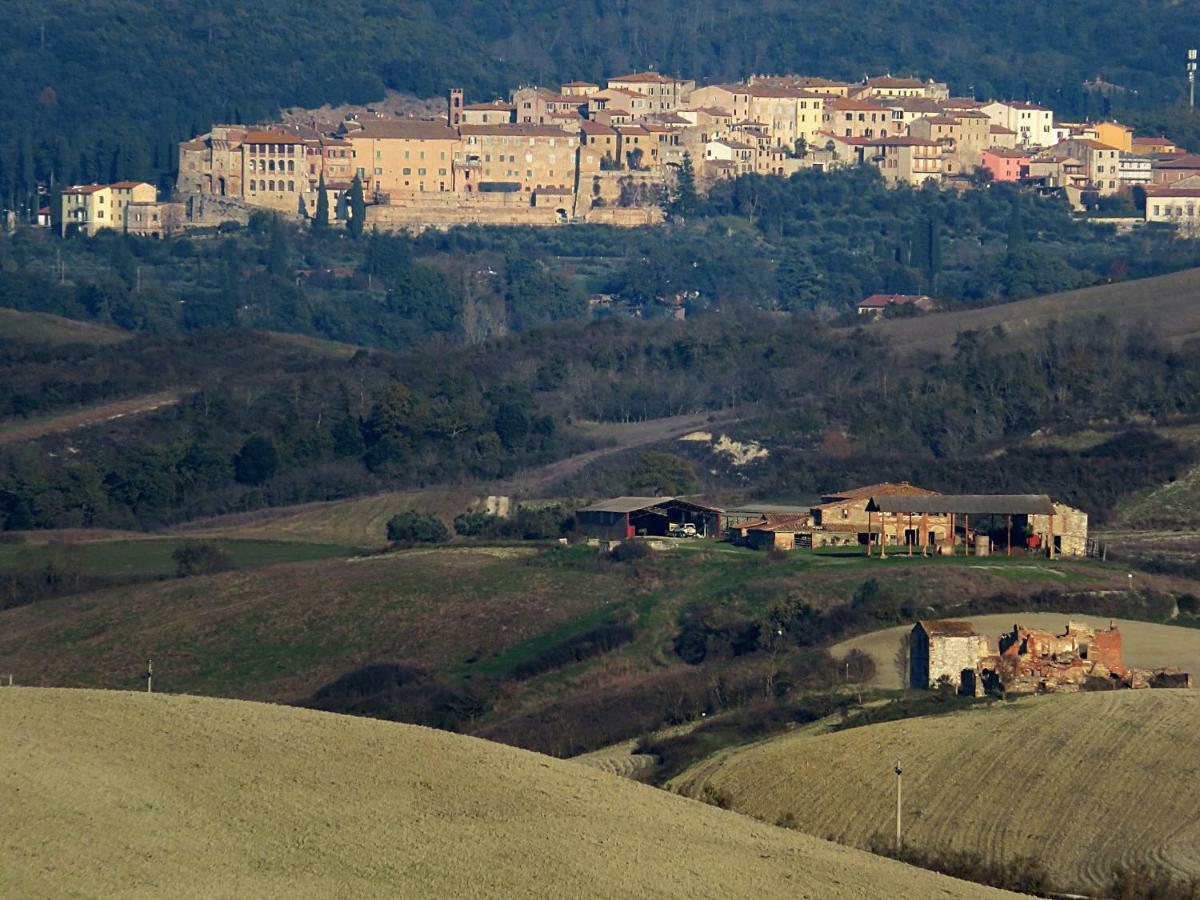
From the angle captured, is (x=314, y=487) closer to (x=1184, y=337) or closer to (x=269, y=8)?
(x=1184, y=337)

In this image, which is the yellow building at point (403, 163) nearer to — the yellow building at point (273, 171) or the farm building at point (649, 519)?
the yellow building at point (273, 171)

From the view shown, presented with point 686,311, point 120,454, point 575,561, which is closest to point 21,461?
point 120,454

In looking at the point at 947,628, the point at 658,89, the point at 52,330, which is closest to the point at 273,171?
the point at 658,89

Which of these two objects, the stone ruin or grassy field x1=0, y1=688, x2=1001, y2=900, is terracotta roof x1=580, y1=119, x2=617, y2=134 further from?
grassy field x1=0, y1=688, x2=1001, y2=900

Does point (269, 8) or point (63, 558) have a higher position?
point (269, 8)

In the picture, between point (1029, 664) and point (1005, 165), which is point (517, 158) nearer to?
point (1005, 165)

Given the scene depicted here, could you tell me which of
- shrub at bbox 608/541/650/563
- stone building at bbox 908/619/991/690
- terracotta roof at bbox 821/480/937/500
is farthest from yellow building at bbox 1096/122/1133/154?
stone building at bbox 908/619/991/690

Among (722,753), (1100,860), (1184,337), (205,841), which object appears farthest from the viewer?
(1184,337)

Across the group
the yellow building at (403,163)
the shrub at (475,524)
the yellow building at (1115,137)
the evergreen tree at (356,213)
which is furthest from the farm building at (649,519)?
the yellow building at (1115,137)
